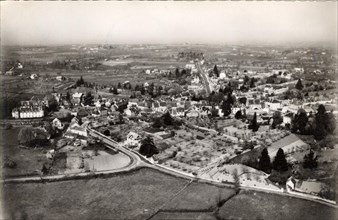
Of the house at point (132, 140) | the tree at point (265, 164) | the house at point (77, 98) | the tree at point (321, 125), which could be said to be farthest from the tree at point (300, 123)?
the house at point (77, 98)

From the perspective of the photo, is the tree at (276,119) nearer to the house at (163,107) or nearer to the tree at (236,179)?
the house at (163,107)

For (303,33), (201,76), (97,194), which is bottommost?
(97,194)

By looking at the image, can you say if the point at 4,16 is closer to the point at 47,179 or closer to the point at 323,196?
the point at 47,179

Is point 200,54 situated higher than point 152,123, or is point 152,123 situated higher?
point 200,54

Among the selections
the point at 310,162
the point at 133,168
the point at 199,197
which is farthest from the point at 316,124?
the point at 133,168

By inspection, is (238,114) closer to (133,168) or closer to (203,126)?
Answer: (203,126)

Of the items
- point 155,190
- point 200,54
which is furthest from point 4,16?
point 200,54

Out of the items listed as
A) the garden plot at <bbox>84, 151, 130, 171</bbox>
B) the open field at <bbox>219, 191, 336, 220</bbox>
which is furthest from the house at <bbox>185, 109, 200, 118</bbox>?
the open field at <bbox>219, 191, 336, 220</bbox>

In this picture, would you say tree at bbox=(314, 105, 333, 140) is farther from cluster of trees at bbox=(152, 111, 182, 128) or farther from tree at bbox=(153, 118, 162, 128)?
tree at bbox=(153, 118, 162, 128)
